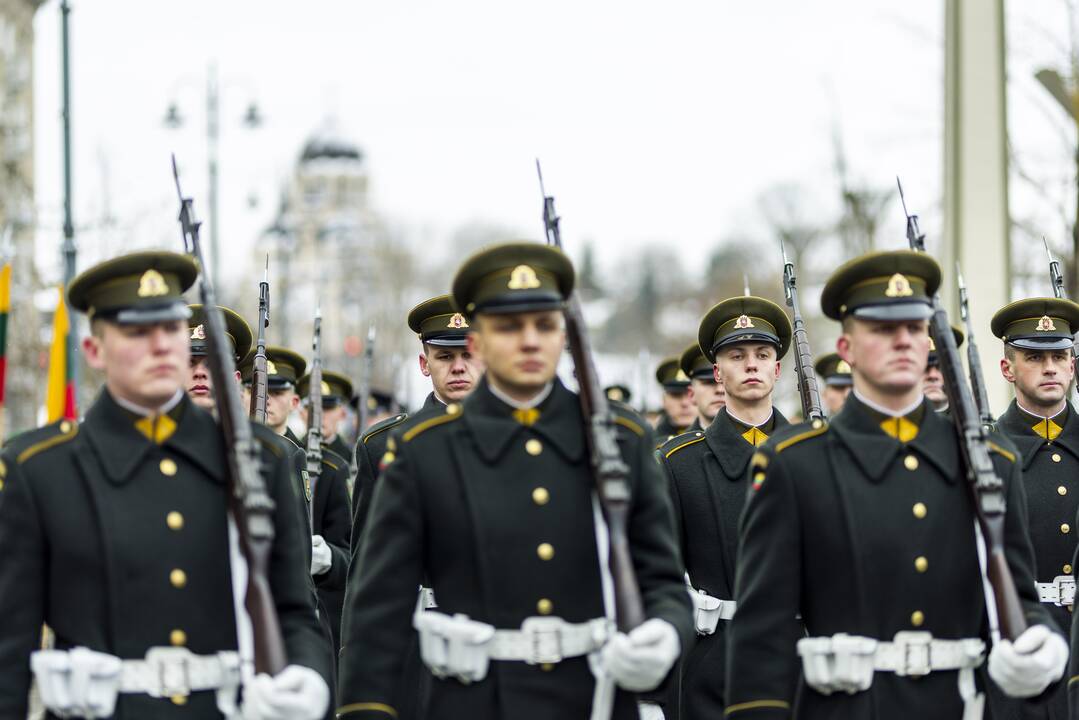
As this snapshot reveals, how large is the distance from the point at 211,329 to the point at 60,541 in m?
0.84

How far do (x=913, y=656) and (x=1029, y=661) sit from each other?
0.39 meters

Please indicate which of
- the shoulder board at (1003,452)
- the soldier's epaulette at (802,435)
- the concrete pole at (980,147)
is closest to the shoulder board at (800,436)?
the soldier's epaulette at (802,435)

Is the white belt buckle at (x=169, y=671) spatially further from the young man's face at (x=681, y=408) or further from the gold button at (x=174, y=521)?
the young man's face at (x=681, y=408)

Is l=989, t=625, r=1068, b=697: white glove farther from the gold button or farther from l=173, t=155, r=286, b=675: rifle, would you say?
the gold button

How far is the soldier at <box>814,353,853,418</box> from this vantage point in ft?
44.2

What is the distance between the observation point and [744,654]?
5.62 meters

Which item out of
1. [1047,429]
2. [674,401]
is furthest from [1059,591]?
[674,401]

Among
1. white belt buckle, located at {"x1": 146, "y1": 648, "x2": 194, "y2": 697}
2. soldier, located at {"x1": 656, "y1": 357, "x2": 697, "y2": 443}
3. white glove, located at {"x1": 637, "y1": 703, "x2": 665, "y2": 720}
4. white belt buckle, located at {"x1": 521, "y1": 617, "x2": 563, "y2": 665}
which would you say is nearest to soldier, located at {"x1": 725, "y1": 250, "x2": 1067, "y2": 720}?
white belt buckle, located at {"x1": 521, "y1": 617, "x2": 563, "y2": 665}

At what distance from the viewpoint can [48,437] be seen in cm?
539

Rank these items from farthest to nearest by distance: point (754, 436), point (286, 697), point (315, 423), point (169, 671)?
1. point (315, 423)
2. point (754, 436)
3. point (169, 671)
4. point (286, 697)

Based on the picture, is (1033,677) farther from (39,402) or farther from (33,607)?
(39,402)

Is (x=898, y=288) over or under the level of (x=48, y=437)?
over

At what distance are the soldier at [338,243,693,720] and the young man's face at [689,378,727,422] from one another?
5.28 metres

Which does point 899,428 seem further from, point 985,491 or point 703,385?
point 703,385
